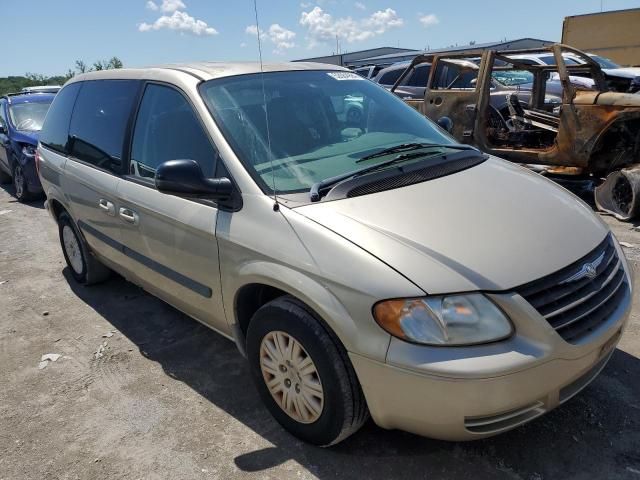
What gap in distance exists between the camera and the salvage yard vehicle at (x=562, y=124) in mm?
6074

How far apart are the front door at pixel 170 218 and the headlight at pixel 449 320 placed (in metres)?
1.11

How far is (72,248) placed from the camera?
15.9 ft

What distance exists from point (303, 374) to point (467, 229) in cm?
97

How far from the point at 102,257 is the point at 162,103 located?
5.16 ft

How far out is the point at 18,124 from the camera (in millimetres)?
9039

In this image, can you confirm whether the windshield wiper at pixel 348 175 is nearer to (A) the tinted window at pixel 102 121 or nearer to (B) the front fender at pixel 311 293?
(B) the front fender at pixel 311 293

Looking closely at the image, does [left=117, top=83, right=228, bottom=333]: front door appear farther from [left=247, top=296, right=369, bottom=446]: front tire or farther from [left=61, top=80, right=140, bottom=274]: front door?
[left=247, top=296, right=369, bottom=446]: front tire

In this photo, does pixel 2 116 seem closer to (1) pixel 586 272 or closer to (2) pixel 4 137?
(2) pixel 4 137

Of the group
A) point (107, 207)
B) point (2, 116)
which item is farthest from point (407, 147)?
point (2, 116)

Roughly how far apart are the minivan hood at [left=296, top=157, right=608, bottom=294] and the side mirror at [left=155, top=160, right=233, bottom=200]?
460mm

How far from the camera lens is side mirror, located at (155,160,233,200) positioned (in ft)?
8.31

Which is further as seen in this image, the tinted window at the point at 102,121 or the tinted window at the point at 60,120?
the tinted window at the point at 60,120

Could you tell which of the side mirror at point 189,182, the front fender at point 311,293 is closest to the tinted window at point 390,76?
the side mirror at point 189,182

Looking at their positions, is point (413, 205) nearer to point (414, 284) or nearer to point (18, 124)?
point (414, 284)
